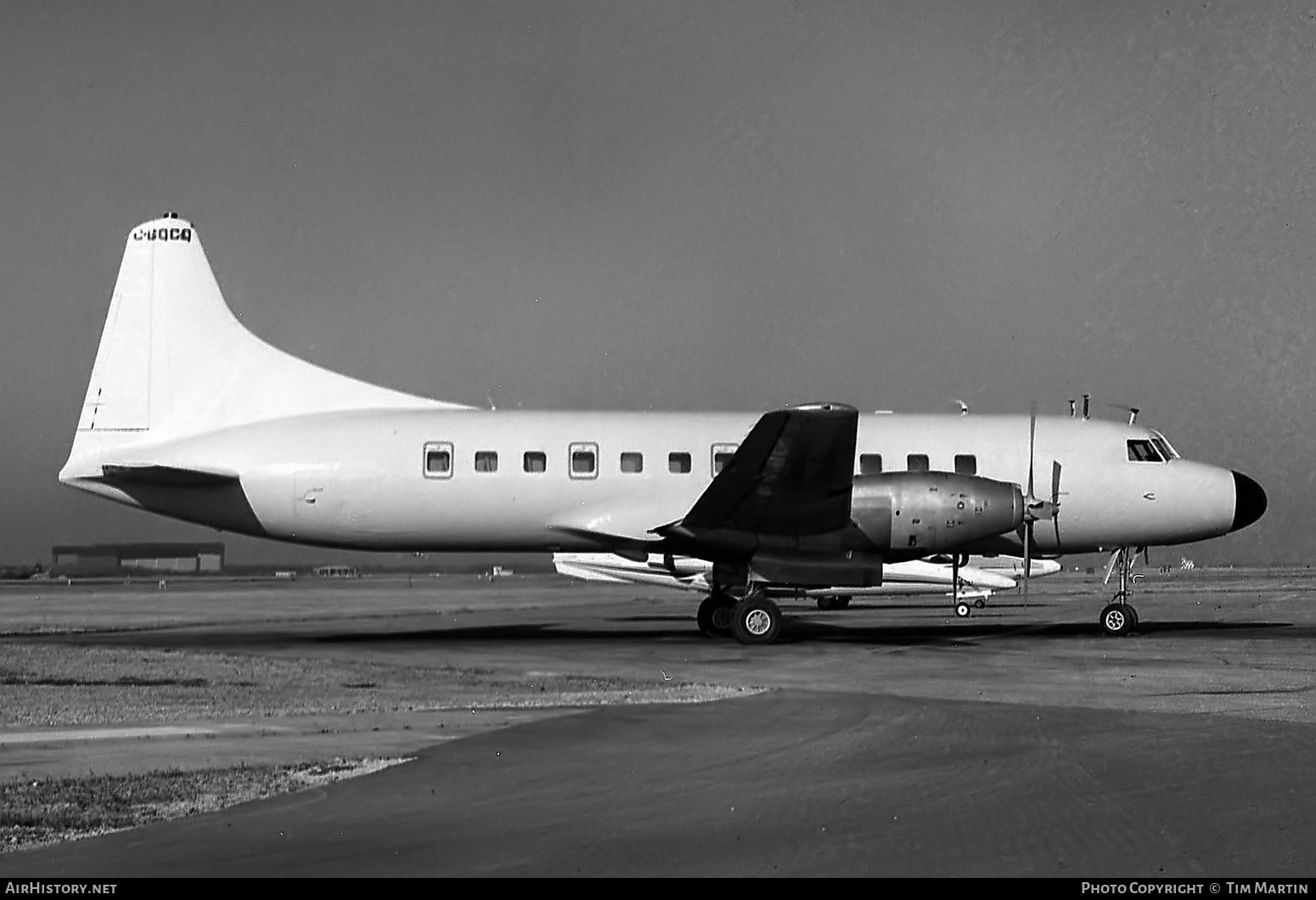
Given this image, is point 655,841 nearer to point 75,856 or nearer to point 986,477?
point 75,856

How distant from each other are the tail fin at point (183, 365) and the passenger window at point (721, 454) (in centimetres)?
504

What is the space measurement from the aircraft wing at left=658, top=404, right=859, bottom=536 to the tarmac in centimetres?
232

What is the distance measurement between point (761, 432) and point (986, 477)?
6019 mm

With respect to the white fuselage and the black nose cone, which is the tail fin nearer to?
the white fuselage

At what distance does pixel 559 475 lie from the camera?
82.8 ft

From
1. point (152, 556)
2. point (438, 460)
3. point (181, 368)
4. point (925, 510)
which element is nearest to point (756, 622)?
point (925, 510)

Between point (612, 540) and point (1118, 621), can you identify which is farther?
point (1118, 621)

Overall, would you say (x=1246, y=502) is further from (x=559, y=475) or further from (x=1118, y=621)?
(x=559, y=475)

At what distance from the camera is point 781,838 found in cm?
743

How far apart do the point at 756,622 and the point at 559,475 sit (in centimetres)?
445

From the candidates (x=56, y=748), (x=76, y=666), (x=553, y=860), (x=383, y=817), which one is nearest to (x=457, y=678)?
(x=76, y=666)

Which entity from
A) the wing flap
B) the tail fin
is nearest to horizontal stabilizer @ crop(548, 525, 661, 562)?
the wing flap

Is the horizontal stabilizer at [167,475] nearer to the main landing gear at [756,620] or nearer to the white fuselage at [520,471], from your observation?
the white fuselage at [520,471]

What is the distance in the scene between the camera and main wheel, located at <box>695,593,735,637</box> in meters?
26.2
